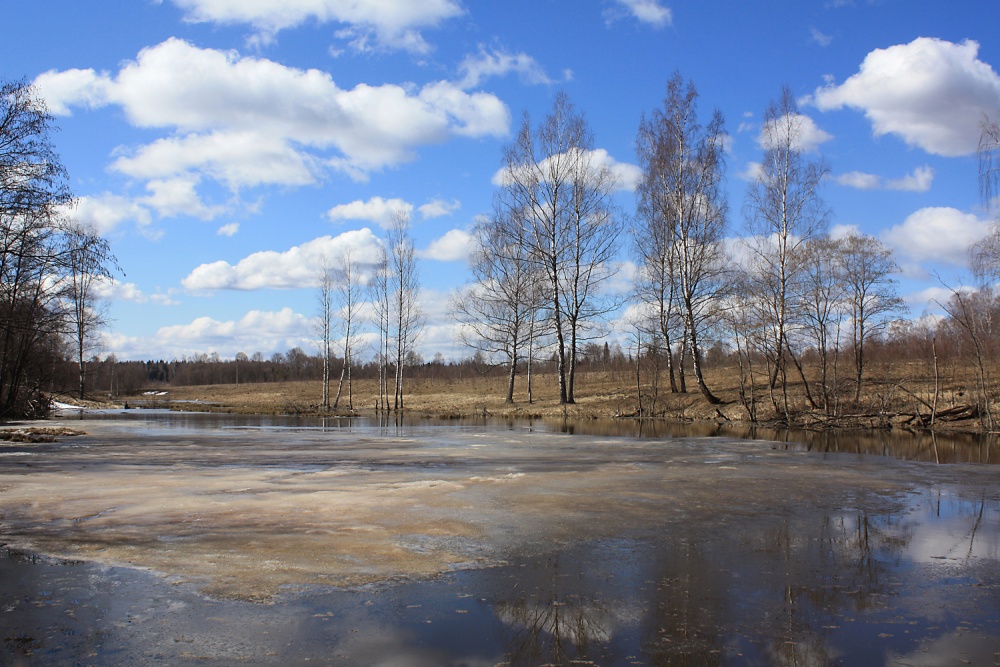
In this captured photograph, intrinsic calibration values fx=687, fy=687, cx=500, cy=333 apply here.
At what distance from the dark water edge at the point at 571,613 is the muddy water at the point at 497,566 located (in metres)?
0.02

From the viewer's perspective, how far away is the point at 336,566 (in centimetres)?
634

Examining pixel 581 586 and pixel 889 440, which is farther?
pixel 889 440

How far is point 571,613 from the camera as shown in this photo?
5.21 meters

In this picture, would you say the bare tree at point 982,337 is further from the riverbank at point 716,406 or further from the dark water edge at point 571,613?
the dark water edge at point 571,613

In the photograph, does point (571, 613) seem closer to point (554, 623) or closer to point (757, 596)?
point (554, 623)

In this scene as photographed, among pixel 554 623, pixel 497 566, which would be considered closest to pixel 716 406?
pixel 497 566

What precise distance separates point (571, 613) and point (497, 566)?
1.41 meters

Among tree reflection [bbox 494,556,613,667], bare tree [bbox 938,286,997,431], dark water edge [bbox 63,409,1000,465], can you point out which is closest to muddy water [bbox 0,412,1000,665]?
tree reflection [bbox 494,556,613,667]

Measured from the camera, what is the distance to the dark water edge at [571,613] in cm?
443

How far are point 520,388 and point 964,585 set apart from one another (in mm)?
44025

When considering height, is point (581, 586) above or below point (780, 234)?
below

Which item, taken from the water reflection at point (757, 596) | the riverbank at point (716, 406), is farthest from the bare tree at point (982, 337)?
the water reflection at point (757, 596)

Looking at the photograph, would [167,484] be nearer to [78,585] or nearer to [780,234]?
[78,585]

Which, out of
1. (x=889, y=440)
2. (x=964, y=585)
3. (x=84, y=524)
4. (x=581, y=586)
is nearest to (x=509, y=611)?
(x=581, y=586)
